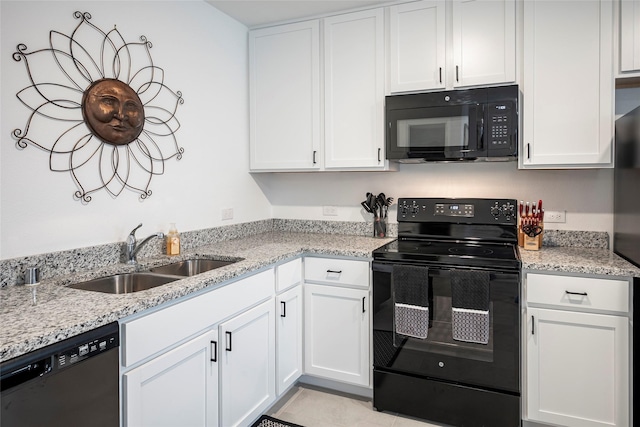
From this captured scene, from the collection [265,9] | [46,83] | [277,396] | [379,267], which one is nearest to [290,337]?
[277,396]

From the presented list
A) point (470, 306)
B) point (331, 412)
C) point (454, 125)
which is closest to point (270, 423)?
point (331, 412)

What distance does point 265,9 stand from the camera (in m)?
2.74

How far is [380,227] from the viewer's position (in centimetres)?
294

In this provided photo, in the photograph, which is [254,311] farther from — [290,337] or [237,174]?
[237,174]

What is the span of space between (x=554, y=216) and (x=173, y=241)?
227 centimetres

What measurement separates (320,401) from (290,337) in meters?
0.45

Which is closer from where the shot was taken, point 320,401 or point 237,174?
point 320,401

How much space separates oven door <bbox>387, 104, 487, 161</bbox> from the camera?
2.39m

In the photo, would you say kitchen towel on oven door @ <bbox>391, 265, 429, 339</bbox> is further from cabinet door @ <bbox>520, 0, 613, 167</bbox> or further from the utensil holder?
cabinet door @ <bbox>520, 0, 613, 167</bbox>

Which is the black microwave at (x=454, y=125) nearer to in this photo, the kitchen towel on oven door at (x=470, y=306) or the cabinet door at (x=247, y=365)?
the kitchen towel on oven door at (x=470, y=306)

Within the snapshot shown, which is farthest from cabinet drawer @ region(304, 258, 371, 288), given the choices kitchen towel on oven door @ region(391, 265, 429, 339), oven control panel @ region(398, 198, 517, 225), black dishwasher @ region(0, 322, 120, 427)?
black dishwasher @ region(0, 322, 120, 427)

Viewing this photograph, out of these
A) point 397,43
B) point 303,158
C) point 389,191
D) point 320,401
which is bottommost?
point 320,401

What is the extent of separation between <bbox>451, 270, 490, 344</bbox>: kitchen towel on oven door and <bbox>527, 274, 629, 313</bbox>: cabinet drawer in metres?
0.23

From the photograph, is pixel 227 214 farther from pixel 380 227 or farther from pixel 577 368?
pixel 577 368
